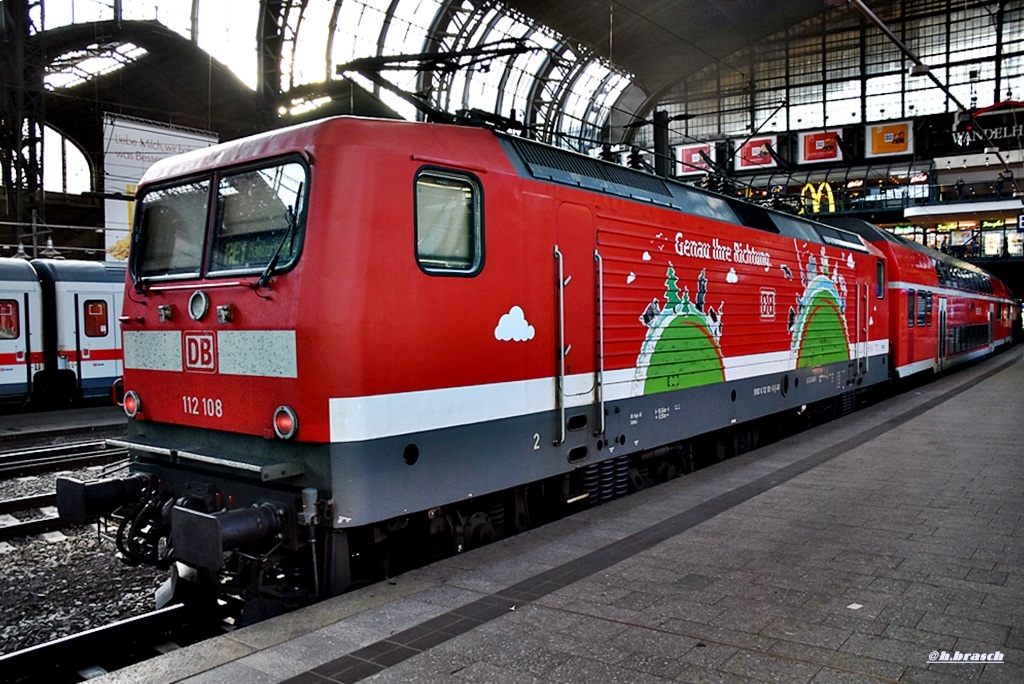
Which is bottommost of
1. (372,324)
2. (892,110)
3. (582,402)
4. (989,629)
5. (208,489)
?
(989,629)

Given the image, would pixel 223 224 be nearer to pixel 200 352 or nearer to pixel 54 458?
pixel 200 352

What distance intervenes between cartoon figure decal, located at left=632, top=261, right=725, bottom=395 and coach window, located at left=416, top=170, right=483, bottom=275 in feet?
8.49

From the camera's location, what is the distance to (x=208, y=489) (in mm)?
5445

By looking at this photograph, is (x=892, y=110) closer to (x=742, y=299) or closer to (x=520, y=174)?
(x=742, y=299)

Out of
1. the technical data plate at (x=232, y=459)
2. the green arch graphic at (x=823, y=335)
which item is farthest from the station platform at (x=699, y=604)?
the green arch graphic at (x=823, y=335)


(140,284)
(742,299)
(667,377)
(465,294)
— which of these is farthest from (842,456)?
(140,284)

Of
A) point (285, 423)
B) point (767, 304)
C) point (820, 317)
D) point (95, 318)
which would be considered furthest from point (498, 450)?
point (95, 318)

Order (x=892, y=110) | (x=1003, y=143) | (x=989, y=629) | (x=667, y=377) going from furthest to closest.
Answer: (x=892, y=110)
(x=1003, y=143)
(x=667, y=377)
(x=989, y=629)

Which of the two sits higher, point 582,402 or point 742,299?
point 742,299

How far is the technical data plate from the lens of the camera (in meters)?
4.87

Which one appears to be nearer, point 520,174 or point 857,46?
point 520,174

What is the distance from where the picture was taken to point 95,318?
18.6 metres

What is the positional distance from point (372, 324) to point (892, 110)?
54164 millimetres

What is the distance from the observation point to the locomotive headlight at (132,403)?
→ 20.4 feet
